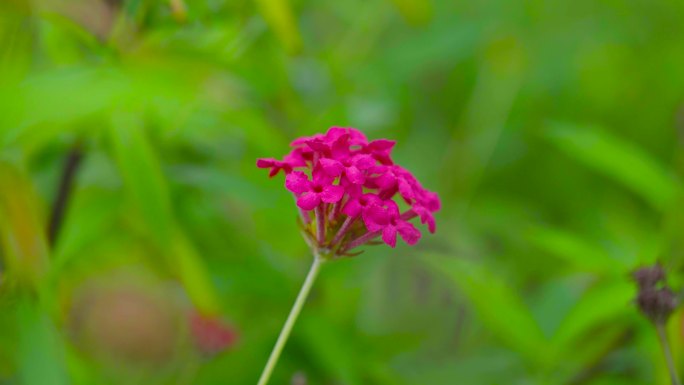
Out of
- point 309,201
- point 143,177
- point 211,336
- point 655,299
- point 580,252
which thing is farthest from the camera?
point 580,252

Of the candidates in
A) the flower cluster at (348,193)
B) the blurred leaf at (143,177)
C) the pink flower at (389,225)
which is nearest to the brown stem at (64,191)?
the blurred leaf at (143,177)

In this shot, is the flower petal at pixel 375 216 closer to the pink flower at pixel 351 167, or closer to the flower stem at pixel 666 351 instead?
the pink flower at pixel 351 167

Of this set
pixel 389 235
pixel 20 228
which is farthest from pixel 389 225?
pixel 20 228

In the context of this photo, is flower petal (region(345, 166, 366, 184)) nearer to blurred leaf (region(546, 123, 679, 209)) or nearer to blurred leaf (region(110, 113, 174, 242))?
blurred leaf (region(110, 113, 174, 242))

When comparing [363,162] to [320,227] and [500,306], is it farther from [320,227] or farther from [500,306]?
[500,306]

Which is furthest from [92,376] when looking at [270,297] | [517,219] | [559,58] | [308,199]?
[559,58]

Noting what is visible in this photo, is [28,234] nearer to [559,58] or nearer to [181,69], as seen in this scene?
[181,69]
